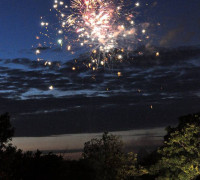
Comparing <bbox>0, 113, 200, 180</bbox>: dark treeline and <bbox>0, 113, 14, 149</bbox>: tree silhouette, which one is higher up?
<bbox>0, 113, 14, 149</bbox>: tree silhouette

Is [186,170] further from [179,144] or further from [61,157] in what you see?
[61,157]

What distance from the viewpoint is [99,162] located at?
112 feet

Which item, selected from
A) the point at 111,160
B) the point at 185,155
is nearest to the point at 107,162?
the point at 111,160

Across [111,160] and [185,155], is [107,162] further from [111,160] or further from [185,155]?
[185,155]

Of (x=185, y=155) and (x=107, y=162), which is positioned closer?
(x=185, y=155)

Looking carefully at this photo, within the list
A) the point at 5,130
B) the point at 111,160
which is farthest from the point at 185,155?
the point at 5,130

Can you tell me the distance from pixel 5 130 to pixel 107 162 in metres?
12.4

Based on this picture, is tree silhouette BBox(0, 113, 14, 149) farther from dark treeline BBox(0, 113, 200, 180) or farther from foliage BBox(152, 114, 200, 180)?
foliage BBox(152, 114, 200, 180)

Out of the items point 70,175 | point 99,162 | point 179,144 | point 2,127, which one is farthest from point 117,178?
point 2,127

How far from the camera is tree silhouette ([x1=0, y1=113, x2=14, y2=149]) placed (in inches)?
1013

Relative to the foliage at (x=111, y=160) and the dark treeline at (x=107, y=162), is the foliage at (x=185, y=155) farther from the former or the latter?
the foliage at (x=111, y=160)

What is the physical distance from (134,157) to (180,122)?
6639mm

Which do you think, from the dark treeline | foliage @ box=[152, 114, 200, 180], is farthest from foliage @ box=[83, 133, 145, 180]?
foliage @ box=[152, 114, 200, 180]

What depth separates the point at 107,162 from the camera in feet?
113
